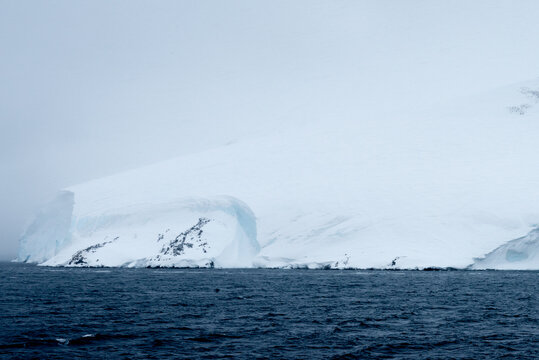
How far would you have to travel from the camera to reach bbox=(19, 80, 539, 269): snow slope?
52875 mm

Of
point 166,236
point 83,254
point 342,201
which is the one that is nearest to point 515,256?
point 342,201

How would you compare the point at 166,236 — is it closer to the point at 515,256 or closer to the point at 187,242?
the point at 187,242

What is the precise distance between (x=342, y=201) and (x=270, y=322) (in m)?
42.6

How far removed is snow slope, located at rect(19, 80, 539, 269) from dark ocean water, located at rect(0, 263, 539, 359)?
70.1 feet

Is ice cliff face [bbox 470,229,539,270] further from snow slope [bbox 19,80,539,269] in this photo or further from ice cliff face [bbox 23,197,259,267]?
ice cliff face [bbox 23,197,259,267]

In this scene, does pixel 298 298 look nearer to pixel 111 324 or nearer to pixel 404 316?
pixel 404 316

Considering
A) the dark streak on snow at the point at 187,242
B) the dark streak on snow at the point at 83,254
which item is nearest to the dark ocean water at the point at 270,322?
the dark streak on snow at the point at 187,242

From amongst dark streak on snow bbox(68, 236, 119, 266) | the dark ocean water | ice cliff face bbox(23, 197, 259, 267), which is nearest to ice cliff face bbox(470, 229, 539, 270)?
the dark ocean water

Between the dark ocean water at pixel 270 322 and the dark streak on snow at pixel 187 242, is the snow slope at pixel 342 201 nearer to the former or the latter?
the dark streak on snow at pixel 187 242

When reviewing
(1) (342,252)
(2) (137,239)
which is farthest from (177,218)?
(1) (342,252)

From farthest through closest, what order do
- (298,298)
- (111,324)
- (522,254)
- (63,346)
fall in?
1. (522,254)
2. (298,298)
3. (111,324)
4. (63,346)

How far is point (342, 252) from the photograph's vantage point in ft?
173

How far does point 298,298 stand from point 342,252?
2657 cm

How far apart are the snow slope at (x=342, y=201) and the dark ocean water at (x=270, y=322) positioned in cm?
2137
